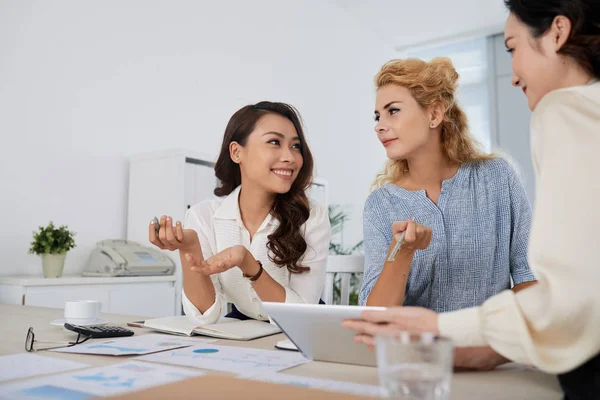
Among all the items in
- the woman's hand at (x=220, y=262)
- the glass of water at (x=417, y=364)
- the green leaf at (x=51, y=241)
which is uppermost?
the green leaf at (x=51, y=241)

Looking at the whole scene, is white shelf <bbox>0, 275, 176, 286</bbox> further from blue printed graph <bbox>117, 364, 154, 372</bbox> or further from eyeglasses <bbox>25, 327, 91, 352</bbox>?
blue printed graph <bbox>117, 364, 154, 372</bbox>

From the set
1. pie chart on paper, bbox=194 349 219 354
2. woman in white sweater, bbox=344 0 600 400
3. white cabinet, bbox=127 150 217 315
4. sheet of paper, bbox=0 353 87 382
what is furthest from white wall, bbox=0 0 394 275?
woman in white sweater, bbox=344 0 600 400

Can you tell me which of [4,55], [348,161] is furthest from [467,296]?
[348,161]

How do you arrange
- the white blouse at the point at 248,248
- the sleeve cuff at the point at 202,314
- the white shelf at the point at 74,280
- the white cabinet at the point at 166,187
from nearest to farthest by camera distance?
the sleeve cuff at the point at 202,314
the white blouse at the point at 248,248
the white shelf at the point at 74,280
the white cabinet at the point at 166,187

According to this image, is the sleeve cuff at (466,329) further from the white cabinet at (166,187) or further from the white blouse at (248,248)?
the white cabinet at (166,187)

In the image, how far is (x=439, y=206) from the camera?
5.35ft

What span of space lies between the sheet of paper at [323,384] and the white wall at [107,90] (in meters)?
2.34

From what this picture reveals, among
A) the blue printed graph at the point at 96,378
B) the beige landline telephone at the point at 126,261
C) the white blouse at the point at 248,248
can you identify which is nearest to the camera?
the blue printed graph at the point at 96,378

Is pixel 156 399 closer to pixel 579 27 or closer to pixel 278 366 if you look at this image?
pixel 278 366

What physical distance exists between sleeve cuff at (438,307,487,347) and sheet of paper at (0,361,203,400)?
42cm

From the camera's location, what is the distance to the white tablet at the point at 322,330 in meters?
0.80

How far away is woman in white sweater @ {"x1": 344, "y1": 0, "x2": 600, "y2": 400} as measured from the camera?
0.60 meters

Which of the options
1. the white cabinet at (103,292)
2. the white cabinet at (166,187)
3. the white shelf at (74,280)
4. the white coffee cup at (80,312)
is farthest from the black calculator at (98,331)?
the white cabinet at (166,187)

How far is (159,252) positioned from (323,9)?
3.58 metres
